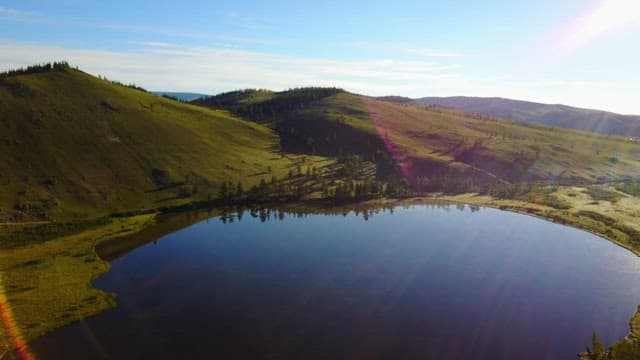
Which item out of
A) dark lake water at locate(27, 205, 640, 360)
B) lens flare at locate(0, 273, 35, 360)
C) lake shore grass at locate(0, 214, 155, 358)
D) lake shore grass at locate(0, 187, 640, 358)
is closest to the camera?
lens flare at locate(0, 273, 35, 360)

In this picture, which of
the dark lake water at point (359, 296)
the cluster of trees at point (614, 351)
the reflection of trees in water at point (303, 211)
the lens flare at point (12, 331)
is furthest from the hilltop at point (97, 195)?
the cluster of trees at point (614, 351)

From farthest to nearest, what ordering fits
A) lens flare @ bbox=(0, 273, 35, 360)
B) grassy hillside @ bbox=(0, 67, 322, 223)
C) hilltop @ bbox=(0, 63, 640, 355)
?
grassy hillside @ bbox=(0, 67, 322, 223)
hilltop @ bbox=(0, 63, 640, 355)
lens flare @ bbox=(0, 273, 35, 360)

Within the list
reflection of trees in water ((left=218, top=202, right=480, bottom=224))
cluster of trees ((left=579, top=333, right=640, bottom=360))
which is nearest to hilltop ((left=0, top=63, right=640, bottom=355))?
reflection of trees in water ((left=218, top=202, right=480, bottom=224))

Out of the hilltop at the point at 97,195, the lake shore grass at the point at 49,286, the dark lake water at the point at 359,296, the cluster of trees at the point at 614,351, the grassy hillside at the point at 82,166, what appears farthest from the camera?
the grassy hillside at the point at 82,166

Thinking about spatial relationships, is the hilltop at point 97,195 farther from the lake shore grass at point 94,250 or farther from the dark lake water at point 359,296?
the dark lake water at point 359,296

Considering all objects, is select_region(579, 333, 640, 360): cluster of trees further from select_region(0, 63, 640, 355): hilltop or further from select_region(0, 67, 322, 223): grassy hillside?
select_region(0, 67, 322, 223): grassy hillside

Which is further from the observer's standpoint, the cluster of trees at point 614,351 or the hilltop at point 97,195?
the hilltop at point 97,195

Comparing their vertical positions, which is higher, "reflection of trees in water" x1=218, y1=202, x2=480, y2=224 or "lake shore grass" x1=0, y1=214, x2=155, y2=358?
"reflection of trees in water" x1=218, y1=202, x2=480, y2=224

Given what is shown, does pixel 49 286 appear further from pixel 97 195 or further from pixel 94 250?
pixel 97 195
